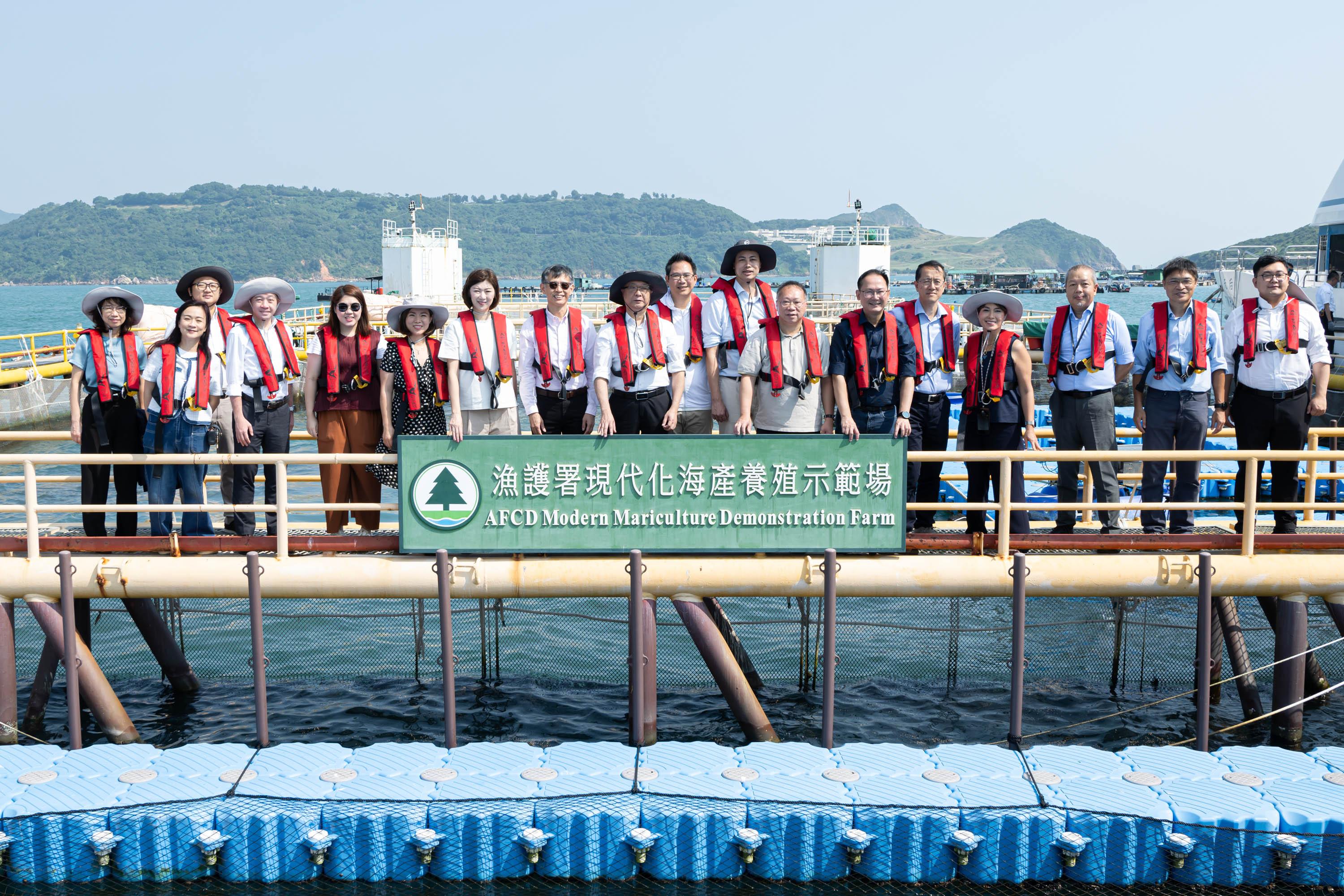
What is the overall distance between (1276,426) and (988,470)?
2.43 m

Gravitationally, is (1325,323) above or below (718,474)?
above

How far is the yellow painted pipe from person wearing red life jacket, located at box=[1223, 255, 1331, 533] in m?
Answer: 0.97

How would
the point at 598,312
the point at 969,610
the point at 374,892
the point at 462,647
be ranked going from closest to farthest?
1. the point at 374,892
2. the point at 462,647
3. the point at 969,610
4. the point at 598,312

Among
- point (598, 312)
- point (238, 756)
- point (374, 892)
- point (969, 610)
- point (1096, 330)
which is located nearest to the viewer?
point (374, 892)

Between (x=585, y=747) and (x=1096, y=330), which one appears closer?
(x=585, y=747)

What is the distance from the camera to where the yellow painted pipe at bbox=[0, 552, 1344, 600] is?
384 inches

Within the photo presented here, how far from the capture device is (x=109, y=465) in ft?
35.3

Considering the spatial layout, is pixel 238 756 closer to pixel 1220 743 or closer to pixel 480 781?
pixel 480 781

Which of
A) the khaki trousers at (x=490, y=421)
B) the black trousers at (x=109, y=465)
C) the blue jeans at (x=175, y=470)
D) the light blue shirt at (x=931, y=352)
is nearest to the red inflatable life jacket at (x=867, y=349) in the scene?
the light blue shirt at (x=931, y=352)

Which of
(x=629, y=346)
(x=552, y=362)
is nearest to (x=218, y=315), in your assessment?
(x=552, y=362)

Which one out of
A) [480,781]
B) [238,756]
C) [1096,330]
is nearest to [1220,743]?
[1096,330]

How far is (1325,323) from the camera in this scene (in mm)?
29031

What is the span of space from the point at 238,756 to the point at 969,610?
10698mm

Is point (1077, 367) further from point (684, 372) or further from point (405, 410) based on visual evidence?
point (405, 410)
